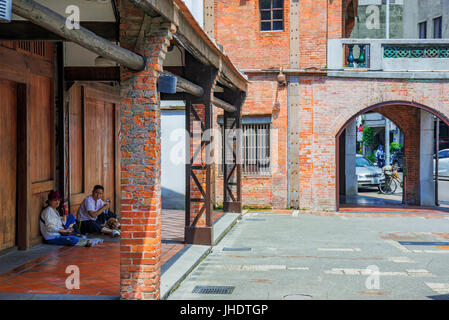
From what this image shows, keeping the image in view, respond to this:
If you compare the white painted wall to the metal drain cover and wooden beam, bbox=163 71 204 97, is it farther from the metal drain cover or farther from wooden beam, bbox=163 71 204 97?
the metal drain cover

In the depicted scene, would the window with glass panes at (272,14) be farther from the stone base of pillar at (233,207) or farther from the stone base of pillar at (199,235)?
the stone base of pillar at (199,235)

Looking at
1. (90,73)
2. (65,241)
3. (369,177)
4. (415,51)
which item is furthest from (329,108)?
(65,241)

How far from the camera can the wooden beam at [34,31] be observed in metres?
6.96

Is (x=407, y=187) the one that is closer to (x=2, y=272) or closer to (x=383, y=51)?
(x=383, y=51)

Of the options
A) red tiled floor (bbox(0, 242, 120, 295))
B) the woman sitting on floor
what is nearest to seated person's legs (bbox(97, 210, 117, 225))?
the woman sitting on floor

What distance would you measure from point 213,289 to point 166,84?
8.93ft

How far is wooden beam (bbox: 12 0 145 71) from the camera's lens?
12.8ft

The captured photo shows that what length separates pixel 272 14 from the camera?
634 inches

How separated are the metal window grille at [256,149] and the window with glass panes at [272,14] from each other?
9.45ft

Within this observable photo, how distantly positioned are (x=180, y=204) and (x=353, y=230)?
537cm

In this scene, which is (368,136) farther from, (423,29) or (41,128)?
(41,128)

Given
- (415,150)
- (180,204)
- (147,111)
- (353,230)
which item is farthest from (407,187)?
(147,111)

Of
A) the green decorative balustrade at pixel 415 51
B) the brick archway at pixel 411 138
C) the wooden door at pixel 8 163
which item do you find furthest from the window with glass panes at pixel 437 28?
the wooden door at pixel 8 163

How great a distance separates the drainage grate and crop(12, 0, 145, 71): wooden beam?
9.56 feet
